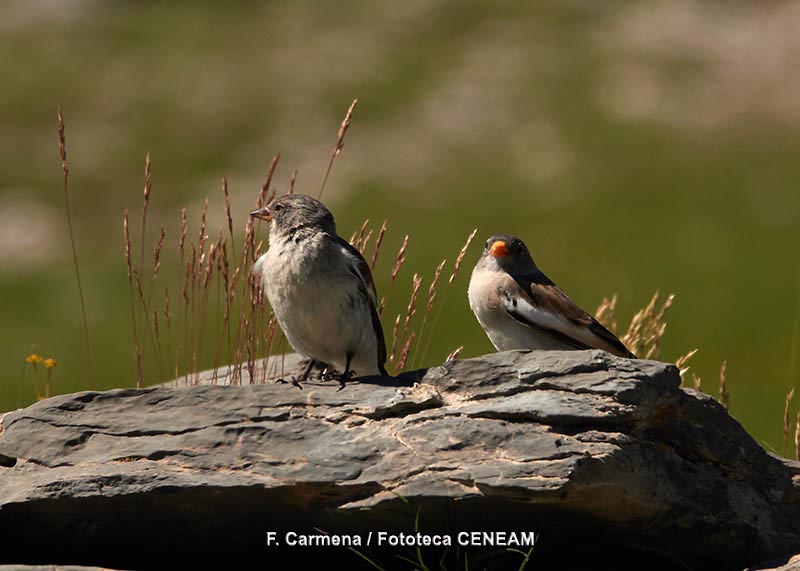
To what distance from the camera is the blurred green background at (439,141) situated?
1764 centimetres

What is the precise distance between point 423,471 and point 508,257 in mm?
1987

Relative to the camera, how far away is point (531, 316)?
19.7 ft

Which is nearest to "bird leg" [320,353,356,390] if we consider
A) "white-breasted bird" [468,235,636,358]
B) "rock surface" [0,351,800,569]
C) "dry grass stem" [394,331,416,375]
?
"dry grass stem" [394,331,416,375]

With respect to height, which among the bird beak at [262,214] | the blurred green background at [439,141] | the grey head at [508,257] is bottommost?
the blurred green background at [439,141]

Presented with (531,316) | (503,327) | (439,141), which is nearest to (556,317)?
(531,316)

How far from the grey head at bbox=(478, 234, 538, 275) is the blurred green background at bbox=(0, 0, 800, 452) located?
29.3 ft

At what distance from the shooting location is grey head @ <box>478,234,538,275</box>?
632cm

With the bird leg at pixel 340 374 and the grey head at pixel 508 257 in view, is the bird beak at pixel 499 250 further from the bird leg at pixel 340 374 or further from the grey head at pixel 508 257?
the bird leg at pixel 340 374

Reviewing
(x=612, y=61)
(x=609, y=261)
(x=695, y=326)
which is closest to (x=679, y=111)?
(x=612, y=61)

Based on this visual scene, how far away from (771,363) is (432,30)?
12.1 m

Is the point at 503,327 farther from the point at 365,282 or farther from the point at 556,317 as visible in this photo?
the point at 365,282

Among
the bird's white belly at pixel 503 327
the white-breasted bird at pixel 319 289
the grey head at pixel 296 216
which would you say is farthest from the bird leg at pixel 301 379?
the bird's white belly at pixel 503 327

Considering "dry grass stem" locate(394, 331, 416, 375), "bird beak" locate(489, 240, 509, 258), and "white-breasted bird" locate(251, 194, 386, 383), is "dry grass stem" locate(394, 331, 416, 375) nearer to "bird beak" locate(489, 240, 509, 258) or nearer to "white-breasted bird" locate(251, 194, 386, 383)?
"white-breasted bird" locate(251, 194, 386, 383)

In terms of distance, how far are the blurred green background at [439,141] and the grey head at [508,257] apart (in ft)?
29.3
